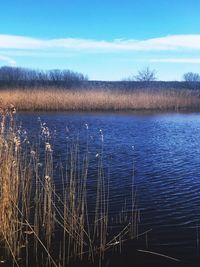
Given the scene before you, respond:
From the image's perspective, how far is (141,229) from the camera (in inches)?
253

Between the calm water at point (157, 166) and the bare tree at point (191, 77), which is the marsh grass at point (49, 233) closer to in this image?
the calm water at point (157, 166)

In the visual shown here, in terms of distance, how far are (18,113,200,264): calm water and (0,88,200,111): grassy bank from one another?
3.76 metres

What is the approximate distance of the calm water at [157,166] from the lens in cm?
645

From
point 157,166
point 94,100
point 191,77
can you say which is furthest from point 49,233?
point 191,77

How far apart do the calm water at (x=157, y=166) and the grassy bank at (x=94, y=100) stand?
3.76 meters

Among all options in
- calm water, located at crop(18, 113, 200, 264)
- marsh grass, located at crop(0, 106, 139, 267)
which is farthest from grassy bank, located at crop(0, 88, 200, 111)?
marsh grass, located at crop(0, 106, 139, 267)

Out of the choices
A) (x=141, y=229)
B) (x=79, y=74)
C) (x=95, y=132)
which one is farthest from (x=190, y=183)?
(x=79, y=74)

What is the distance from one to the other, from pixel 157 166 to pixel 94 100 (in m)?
15.9

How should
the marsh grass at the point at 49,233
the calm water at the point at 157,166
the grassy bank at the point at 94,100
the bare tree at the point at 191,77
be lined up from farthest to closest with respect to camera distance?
the bare tree at the point at 191,77
the grassy bank at the point at 94,100
the calm water at the point at 157,166
the marsh grass at the point at 49,233

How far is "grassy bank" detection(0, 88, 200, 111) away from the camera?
2520 centimetres

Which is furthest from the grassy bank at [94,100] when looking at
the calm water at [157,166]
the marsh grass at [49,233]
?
the marsh grass at [49,233]

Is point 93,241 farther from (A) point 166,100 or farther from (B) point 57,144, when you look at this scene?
(A) point 166,100

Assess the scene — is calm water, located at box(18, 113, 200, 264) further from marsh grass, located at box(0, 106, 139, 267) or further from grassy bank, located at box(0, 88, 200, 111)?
grassy bank, located at box(0, 88, 200, 111)

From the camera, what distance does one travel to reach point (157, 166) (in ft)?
34.8
